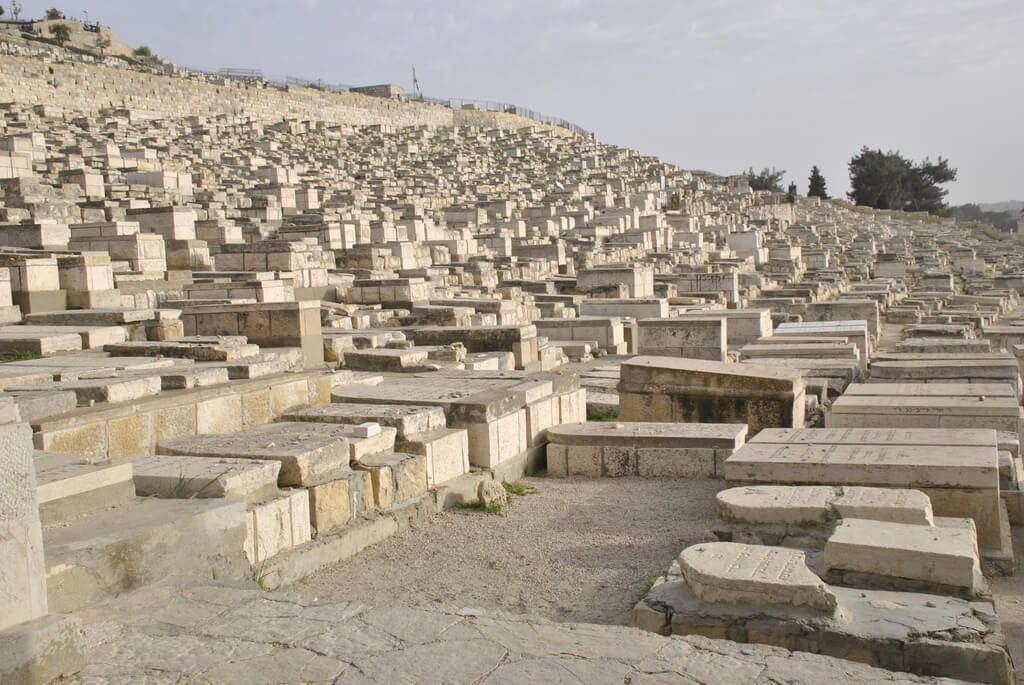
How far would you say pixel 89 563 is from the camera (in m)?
3.49

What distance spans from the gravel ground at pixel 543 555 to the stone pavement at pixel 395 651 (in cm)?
82

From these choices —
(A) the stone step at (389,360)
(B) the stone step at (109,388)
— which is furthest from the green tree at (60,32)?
(B) the stone step at (109,388)

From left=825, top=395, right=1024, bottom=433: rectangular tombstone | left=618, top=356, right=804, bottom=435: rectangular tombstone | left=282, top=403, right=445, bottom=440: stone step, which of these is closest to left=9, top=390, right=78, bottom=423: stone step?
left=282, top=403, right=445, bottom=440: stone step

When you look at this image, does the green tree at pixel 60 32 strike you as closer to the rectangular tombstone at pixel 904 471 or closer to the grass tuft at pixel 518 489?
the grass tuft at pixel 518 489

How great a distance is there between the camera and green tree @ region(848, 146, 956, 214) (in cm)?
6191

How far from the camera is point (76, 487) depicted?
3.99 metres

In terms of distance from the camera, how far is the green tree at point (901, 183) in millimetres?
61906

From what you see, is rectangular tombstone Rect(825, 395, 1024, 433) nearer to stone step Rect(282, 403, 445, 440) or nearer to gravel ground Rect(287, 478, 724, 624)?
gravel ground Rect(287, 478, 724, 624)

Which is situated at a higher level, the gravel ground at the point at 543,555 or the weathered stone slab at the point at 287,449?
the weathered stone slab at the point at 287,449

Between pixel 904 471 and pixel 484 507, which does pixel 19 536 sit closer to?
pixel 484 507

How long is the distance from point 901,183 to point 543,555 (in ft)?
206

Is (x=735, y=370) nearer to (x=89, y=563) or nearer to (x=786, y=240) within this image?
(x=89, y=563)

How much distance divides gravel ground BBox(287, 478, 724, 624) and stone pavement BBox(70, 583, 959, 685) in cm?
82

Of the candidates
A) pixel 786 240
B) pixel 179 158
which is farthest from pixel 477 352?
pixel 786 240
